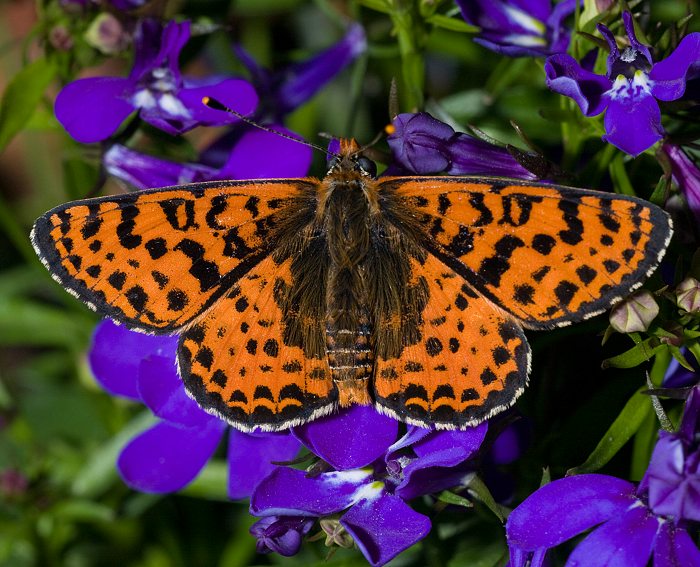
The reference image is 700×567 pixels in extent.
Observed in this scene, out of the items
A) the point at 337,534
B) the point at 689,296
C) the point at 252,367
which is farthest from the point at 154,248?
the point at 689,296

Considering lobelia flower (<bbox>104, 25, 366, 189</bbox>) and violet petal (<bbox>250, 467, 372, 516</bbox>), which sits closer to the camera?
violet petal (<bbox>250, 467, 372, 516</bbox>)

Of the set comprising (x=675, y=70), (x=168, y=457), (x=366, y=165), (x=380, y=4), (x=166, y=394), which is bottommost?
(x=168, y=457)

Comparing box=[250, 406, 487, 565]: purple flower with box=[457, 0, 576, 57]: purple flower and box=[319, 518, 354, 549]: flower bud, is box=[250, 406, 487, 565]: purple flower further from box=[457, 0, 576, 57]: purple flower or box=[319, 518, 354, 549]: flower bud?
box=[457, 0, 576, 57]: purple flower

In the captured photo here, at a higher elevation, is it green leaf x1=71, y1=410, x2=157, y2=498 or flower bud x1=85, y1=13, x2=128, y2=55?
flower bud x1=85, y1=13, x2=128, y2=55

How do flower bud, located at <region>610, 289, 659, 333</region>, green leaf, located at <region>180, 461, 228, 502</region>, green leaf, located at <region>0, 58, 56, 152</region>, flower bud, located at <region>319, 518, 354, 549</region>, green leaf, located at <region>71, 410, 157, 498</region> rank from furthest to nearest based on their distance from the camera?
green leaf, located at <region>71, 410, 157, 498</region> → green leaf, located at <region>180, 461, 228, 502</region> → green leaf, located at <region>0, 58, 56, 152</region> → flower bud, located at <region>319, 518, 354, 549</region> → flower bud, located at <region>610, 289, 659, 333</region>

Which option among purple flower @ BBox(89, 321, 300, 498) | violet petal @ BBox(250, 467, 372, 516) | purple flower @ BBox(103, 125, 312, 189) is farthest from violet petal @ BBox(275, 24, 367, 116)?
violet petal @ BBox(250, 467, 372, 516)

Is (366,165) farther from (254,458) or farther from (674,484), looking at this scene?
(674,484)

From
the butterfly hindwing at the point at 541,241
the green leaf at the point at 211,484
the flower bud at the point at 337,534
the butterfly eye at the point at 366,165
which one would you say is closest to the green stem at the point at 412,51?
the butterfly eye at the point at 366,165
